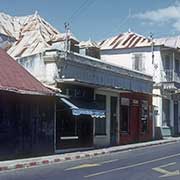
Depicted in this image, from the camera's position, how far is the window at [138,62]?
151ft

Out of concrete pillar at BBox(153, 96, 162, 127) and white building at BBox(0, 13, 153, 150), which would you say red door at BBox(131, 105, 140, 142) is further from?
concrete pillar at BBox(153, 96, 162, 127)

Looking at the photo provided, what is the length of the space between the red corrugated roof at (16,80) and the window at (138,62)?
22.9 metres

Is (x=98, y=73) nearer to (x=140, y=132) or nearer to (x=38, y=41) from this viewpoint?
(x=38, y=41)

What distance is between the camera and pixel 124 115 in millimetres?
36500

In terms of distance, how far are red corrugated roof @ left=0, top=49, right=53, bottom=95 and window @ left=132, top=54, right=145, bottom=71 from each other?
22862mm

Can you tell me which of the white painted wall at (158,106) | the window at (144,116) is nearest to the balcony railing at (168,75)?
the white painted wall at (158,106)

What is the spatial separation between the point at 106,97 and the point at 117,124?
113 inches

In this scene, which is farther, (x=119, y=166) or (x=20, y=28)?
(x=20, y=28)

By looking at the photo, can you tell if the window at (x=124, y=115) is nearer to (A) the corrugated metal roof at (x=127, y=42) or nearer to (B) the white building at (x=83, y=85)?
(B) the white building at (x=83, y=85)

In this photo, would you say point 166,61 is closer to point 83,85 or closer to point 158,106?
point 158,106

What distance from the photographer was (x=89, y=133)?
3047cm

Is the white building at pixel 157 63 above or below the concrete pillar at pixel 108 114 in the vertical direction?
above

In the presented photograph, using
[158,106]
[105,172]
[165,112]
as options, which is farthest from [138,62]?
[105,172]

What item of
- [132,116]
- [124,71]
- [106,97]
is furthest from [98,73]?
[132,116]
